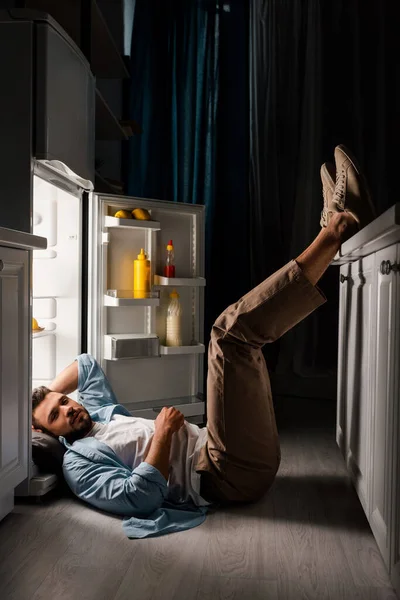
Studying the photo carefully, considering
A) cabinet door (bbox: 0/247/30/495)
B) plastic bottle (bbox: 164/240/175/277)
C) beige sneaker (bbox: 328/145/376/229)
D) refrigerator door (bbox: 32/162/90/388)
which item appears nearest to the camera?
cabinet door (bbox: 0/247/30/495)

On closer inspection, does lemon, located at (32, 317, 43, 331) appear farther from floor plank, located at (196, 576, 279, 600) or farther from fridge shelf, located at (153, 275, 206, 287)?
floor plank, located at (196, 576, 279, 600)

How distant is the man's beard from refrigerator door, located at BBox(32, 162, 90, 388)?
65cm

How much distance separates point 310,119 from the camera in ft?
13.1

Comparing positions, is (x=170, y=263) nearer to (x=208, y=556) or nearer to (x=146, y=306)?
(x=146, y=306)

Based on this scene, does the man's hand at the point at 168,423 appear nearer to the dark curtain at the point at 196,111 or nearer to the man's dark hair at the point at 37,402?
the man's dark hair at the point at 37,402

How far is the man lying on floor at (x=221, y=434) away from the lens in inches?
75.6

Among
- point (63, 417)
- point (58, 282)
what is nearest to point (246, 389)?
point (63, 417)

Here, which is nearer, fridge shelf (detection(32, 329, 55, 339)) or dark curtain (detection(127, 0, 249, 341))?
fridge shelf (detection(32, 329, 55, 339))

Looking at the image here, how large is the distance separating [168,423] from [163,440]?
0.07 meters

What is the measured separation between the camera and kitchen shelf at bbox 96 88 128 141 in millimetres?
2975

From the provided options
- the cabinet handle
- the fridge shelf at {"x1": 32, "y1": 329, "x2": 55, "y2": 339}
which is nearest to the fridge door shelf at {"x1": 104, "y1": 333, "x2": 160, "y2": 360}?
the fridge shelf at {"x1": 32, "y1": 329, "x2": 55, "y2": 339}

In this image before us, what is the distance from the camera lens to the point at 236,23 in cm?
393

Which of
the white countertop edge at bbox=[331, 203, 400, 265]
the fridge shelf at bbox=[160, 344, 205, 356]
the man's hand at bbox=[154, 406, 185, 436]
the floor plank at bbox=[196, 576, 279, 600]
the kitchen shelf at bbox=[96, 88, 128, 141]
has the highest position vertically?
the kitchen shelf at bbox=[96, 88, 128, 141]

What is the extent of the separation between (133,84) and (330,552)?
309 cm
